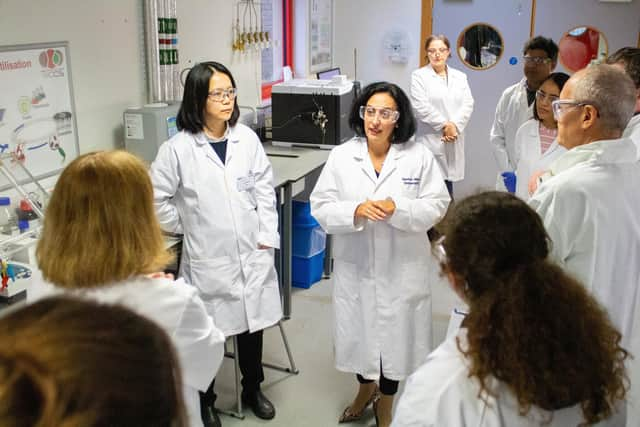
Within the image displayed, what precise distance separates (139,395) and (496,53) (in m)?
5.18

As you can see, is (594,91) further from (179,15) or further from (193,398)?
(179,15)

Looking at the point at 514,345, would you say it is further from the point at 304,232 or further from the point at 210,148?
the point at 304,232

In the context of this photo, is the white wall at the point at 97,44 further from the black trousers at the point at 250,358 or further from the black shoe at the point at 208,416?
the black shoe at the point at 208,416

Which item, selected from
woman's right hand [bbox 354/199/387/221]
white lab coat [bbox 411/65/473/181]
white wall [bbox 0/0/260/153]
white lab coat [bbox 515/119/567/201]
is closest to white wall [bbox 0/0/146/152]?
white wall [bbox 0/0/260/153]

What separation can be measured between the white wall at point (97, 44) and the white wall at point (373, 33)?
239cm

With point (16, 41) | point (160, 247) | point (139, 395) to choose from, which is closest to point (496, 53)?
point (16, 41)

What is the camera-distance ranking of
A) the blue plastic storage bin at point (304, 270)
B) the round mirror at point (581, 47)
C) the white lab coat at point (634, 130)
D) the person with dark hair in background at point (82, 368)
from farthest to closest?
the round mirror at point (581, 47) → the blue plastic storage bin at point (304, 270) → the white lab coat at point (634, 130) → the person with dark hair in background at point (82, 368)

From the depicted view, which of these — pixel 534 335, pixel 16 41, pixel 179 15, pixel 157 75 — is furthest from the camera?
pixel 179 15

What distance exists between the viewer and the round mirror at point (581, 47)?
5.03m

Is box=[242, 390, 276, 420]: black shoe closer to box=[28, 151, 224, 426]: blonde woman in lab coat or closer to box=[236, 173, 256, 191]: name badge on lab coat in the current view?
box=[236, 173, 256, 191]: name badge on lab coat

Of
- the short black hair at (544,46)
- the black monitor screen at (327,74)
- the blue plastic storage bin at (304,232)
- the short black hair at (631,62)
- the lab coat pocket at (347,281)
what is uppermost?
the short black hair at (544,46)

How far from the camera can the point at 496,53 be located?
17.2ft

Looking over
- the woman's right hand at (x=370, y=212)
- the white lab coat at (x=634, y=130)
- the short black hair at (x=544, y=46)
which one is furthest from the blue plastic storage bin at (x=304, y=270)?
the white lab coat at (x=634, y=130)

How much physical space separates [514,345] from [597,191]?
0.81 m
